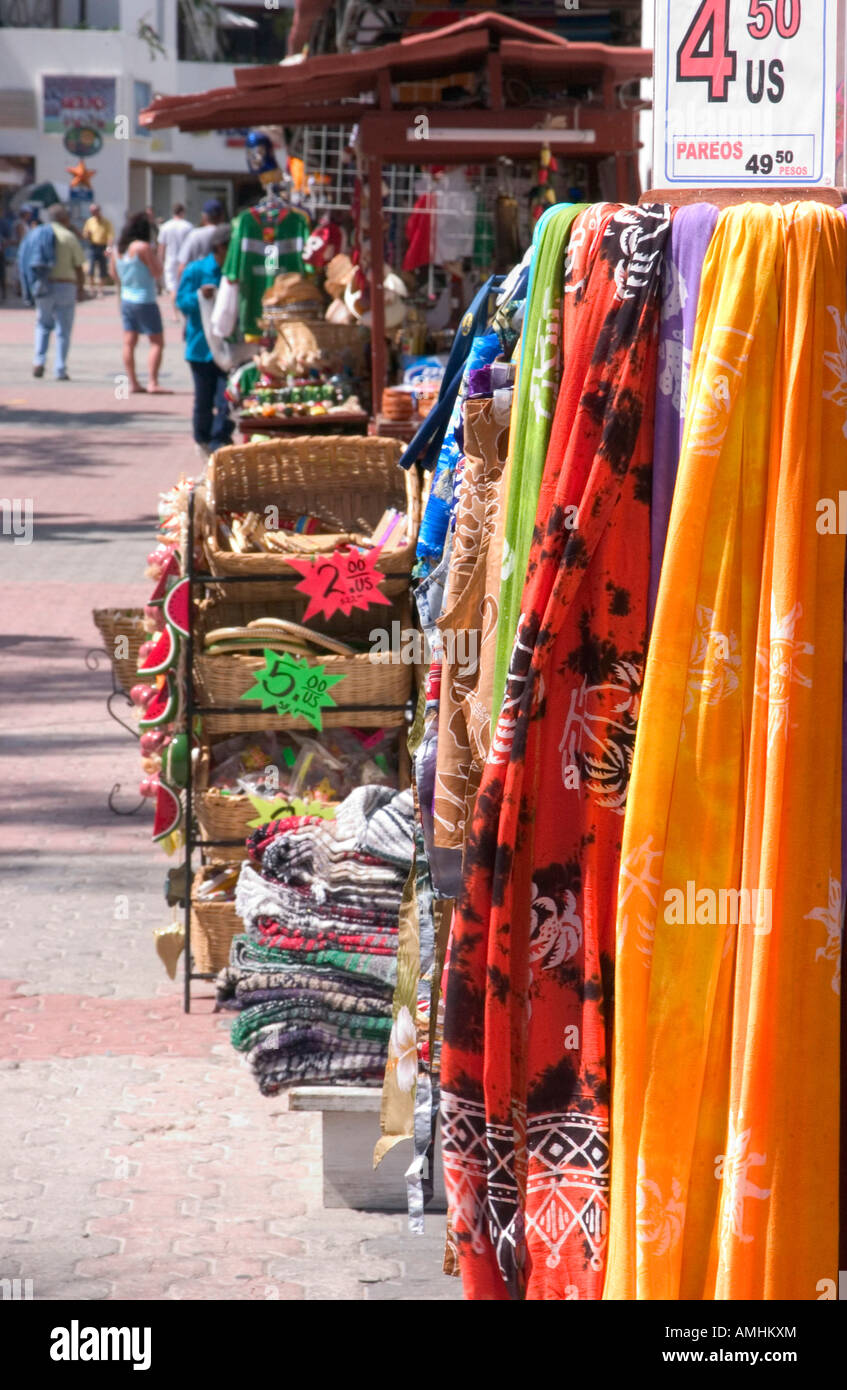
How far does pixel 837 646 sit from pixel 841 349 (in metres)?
0.41

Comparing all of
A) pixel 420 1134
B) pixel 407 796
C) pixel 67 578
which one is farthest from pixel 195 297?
pixel 420 1134

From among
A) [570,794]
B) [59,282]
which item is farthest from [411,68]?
[59,282]

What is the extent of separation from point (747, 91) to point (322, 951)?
219 centimetres

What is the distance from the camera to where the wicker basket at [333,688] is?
4.42m

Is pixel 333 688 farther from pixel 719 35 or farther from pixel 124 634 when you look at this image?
pixel 719 35

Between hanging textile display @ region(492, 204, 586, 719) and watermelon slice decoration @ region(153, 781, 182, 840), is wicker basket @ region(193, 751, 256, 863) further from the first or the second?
hanging textile display @ region(492, 204, 586, 719)

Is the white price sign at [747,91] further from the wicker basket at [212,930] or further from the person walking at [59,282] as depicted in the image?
the person walking at [59,282]

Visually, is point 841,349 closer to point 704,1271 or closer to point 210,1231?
point 704,1271

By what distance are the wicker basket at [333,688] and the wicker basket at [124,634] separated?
0.70 metres

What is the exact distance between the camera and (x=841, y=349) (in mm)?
2189

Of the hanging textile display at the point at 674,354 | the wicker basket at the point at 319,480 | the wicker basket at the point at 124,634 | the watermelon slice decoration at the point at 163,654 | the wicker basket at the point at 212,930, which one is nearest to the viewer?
the hanging textile display at the point at 674,354

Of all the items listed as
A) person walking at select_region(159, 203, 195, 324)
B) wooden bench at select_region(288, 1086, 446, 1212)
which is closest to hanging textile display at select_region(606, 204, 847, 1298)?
wooden bench at select_region(288, 1086, 446, 1212)

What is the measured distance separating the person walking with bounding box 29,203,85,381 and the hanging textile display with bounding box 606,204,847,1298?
703 inches

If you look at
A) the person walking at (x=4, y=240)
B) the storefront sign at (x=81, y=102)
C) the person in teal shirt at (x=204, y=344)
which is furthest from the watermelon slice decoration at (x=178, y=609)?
the storefront sign at (x=81, y=102)
